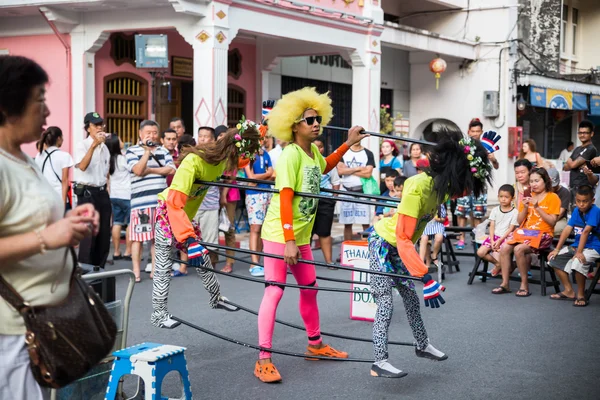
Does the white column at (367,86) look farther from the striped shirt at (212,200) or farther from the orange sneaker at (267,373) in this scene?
the orange sneaker at (267,373)

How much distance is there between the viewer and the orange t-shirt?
9.90 metres

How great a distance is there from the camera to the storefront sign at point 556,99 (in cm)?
2562

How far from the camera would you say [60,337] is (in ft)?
9.72

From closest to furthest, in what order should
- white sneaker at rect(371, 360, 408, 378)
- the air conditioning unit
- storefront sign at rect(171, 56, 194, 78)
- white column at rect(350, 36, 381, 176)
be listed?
white sneaker at rect(371, 360, 408, 378) → storefront sign at rect(171, 56, 194, 78) → white column at rect(350, 36, 381, 176) → the air conditioning unit

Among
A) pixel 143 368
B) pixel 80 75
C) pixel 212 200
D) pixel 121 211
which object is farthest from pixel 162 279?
pixel 80 75

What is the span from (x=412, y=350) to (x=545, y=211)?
375 centimetres

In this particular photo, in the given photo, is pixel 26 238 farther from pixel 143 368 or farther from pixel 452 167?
pixel 452 167

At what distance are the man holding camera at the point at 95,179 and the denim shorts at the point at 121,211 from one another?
47.6 inches

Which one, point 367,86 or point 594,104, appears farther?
point 594,104

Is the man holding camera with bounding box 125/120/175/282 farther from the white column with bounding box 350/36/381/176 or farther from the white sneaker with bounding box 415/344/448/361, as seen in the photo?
the white column with bounding box 350/36/381/176

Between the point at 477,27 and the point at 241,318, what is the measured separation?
18.7 meters

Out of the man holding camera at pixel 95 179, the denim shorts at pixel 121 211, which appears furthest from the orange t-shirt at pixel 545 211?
the denim shorts at pixel 121 211

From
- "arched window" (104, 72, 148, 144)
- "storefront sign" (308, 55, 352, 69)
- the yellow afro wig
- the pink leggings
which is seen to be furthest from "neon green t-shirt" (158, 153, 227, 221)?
"storefront sign" (308, 55, 352, 69)

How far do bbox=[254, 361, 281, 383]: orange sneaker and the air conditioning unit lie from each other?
1968 cm
